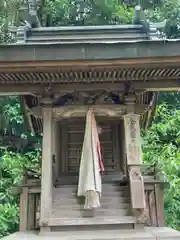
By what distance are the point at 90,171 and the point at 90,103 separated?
102 centimetres

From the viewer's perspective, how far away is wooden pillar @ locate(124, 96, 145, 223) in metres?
4.12

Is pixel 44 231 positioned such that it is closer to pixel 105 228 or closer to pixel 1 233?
pixel 105 228

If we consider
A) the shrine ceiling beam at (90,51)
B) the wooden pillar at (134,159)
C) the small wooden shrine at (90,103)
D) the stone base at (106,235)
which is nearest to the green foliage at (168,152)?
the small wooden shrine at (90,103)

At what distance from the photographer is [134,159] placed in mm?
4270

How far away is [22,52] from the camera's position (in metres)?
3.80

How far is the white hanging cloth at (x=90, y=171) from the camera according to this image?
4.16m

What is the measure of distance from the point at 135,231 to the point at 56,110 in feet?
6.56

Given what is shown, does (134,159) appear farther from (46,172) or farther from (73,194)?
(46,172)

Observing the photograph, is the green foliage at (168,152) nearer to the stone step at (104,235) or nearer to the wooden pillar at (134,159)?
the wooden pillar at (134,159)

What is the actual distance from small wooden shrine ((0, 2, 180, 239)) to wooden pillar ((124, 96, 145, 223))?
0.01 metres

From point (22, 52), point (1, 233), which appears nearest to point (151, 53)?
point (22, 52)

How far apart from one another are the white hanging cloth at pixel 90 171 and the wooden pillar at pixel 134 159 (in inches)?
17.4

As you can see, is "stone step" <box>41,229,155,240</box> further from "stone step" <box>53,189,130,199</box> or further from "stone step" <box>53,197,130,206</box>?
"stone step" <box>53,189,130,199</box>

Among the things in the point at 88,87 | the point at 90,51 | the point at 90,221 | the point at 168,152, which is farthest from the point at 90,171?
the point at 168,152
